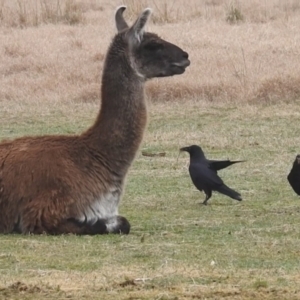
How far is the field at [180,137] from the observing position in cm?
625

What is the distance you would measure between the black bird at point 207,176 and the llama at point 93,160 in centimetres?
172

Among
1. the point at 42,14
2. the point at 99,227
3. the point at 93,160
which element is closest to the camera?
the point at 99,227

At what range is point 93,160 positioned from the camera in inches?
320

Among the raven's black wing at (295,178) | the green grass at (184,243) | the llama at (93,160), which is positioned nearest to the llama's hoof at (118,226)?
the llama at (93,160)

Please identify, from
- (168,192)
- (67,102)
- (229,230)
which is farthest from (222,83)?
(229,230)

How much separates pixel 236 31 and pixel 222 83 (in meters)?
6.04

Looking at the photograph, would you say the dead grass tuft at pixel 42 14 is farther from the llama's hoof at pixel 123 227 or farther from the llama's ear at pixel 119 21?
the llama's hoof at pixel 123 227

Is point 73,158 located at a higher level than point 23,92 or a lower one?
higher

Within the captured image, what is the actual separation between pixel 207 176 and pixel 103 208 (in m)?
2.35

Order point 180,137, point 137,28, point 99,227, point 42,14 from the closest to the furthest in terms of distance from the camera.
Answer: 1. point 99,227
2. point 137,28
3. point 180,137
4. point 42,14

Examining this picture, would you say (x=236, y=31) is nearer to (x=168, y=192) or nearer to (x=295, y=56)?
(x=295, y=56)

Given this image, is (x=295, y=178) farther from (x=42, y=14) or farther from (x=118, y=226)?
(x=42, y=14)

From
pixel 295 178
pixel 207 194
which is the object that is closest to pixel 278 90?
pixel 295 178

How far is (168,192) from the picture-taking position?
10.9 metres
